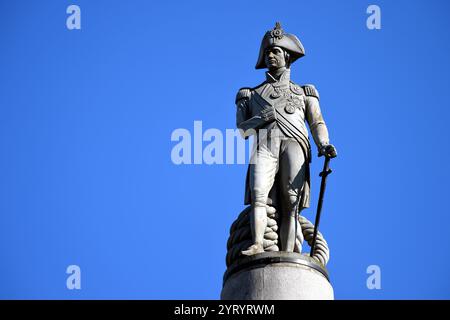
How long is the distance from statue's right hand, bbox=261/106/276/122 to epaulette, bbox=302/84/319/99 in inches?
33.1

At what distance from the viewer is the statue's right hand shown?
2066 centimetres

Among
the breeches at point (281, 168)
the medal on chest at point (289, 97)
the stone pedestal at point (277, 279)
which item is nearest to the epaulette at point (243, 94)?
the medal on chest at point (289, 97)

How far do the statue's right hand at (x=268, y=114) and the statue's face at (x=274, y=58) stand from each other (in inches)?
43.8

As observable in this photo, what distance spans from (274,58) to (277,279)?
194 inches

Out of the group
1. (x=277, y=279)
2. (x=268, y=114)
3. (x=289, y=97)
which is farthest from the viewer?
(x=289, y=97)

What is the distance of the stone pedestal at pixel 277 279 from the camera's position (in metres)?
18.3

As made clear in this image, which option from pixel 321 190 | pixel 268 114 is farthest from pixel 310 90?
pixel 321 190

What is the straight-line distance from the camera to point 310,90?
837 inches

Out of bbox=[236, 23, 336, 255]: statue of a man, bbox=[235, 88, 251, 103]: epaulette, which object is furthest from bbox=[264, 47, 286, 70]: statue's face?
bbox=[235, 88, 251, 103]: epaulette

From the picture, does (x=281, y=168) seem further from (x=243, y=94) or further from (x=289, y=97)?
(x=243, y=94)

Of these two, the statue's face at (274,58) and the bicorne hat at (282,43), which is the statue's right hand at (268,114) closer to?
the statue's face at (274,58)
